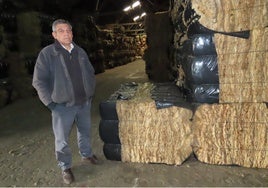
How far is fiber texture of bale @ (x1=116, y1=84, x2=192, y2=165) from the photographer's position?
10.4 feet

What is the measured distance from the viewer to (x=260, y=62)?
2850mm

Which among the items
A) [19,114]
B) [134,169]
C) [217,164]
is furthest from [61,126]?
[19,114]

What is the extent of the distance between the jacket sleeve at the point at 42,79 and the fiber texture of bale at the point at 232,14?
5.58ft

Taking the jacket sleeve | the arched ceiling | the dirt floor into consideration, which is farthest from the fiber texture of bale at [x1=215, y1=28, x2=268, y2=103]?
the arched ceiling

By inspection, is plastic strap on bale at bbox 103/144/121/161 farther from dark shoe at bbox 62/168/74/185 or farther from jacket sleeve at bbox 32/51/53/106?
jacket sleeve at bbox 32/51/53/106

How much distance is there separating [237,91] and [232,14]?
2.65 ft

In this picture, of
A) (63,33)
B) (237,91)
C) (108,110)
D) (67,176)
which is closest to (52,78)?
(63,33)

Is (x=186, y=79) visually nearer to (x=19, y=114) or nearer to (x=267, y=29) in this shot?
(x=267, y=29)

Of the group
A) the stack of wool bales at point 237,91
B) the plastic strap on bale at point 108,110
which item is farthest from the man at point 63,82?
the stack of wool bales at point 237,91

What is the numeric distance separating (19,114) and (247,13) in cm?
505

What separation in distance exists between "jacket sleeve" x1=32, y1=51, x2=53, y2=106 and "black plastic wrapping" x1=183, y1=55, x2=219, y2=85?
1.56 metres

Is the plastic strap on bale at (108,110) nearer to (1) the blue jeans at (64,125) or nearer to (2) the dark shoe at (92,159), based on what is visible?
(1) the blue jeans at (64,125)

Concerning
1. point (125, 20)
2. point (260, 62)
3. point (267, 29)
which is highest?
point (125, 20)

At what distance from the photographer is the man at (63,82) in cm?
288
